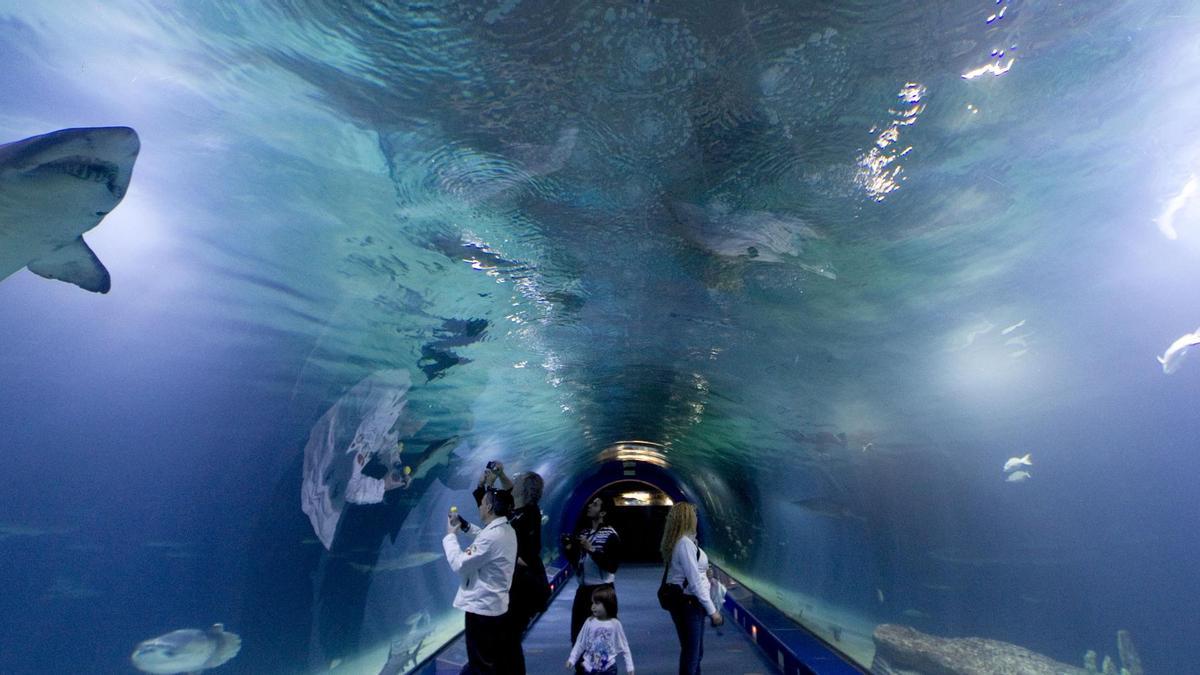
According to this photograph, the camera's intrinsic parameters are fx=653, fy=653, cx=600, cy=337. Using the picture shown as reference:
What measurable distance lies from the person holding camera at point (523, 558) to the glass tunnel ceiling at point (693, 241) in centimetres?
245

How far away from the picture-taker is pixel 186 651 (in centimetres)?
755

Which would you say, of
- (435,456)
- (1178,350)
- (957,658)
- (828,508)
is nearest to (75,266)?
(435,456)

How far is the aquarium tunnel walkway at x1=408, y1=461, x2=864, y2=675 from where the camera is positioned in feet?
27.3

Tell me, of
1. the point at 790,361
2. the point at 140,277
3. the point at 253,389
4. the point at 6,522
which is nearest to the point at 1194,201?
the point at 790,361

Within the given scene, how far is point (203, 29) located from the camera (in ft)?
12.7

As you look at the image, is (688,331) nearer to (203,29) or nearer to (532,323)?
(532,323)

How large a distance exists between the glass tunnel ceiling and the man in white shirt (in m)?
2.88

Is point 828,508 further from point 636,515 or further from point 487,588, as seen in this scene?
point 636,515

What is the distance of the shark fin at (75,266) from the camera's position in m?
3.70

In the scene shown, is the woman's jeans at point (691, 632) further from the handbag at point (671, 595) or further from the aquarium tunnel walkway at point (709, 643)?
the aquarium tunnel walkway at point (709, 643)

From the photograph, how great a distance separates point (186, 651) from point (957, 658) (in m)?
12.1

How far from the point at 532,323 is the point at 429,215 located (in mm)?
3137

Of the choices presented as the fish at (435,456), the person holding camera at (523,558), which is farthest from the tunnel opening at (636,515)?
the person holding camera at (523,558)

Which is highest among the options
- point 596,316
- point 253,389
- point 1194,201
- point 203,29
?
point 1194,201
